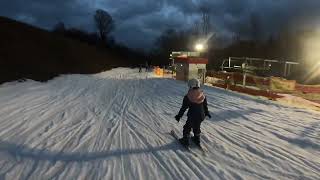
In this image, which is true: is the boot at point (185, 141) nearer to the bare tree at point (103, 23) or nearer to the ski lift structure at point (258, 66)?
the ski lift structure at point (258, 66)

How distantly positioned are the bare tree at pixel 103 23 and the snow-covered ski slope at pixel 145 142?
11429 cm

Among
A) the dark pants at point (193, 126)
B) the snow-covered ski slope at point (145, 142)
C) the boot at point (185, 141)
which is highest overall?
the dark pants at point (193, 126)

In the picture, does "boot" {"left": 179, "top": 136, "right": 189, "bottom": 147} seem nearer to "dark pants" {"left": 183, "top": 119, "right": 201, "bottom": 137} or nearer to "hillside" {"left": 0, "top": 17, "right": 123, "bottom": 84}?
"dark pants" {"left": 183, "top": 119, "right": 201, "bottom": 137}

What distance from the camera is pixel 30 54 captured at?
41.0 m

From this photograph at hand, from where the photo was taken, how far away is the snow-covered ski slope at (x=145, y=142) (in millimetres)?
8727

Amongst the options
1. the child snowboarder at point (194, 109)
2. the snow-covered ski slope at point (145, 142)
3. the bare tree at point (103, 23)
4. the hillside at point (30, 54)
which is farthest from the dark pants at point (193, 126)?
the bare tree at point (103, 23)

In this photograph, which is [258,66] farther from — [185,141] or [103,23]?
[103,23]

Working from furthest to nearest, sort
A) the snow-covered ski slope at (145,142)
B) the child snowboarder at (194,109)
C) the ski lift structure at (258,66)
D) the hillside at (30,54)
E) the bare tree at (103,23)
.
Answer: the bare tree at (103,23) → the hillside at (30,54) → the ski lift structure at (258,66) → the child snowboarder at (194,109) → the snow-covered ski slope at (145,142)

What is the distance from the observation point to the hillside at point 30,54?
3037cm

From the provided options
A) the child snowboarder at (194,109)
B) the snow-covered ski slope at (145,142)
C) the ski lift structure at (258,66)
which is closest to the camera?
the snow-covered ski slope at (145,142)

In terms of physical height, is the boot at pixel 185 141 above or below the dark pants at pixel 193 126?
→ below

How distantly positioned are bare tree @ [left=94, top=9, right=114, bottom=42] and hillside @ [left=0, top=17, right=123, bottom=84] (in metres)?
69.6

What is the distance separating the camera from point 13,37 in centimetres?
4241

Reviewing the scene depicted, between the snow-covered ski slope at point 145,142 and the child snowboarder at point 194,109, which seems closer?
the snow-covered ski slope at point 145,142
